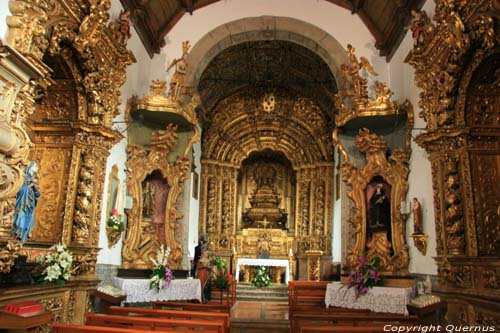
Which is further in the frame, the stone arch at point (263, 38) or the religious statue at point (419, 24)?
the stone arch at point (263, 38)

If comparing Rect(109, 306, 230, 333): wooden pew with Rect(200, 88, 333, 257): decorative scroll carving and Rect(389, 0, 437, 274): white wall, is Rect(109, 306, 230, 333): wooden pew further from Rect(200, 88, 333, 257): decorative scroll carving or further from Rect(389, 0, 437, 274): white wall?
Rect(200, 88, 333, 257): decorative scroll carving

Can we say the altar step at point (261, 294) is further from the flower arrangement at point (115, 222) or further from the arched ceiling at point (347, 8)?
the arched ceiling at point (347, 8)

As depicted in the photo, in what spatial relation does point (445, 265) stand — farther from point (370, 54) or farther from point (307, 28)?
point (307, 28)

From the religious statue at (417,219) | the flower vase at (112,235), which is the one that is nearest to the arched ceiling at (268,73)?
the religious statue at (417,219)

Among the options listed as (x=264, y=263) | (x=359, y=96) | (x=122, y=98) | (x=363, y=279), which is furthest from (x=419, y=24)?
(x=264, y=263)

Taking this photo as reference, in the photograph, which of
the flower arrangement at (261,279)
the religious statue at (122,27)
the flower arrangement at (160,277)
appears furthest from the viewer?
the flower arrangement at (261,279)

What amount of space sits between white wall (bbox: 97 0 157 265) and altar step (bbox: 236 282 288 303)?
4.59 meters

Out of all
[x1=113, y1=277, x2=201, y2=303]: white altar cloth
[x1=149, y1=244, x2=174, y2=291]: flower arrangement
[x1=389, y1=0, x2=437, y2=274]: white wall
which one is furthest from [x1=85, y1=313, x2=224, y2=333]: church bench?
[x1=389, y1=0, x2=437, y2=274]: white wall

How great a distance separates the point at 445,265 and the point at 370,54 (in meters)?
6.08

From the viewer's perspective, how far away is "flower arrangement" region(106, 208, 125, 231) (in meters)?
7.97

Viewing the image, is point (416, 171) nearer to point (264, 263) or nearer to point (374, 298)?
point (374, 298)

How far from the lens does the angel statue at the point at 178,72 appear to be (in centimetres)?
962

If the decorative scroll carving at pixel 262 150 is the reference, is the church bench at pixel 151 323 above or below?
below

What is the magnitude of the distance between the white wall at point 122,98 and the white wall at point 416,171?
19.8ft
